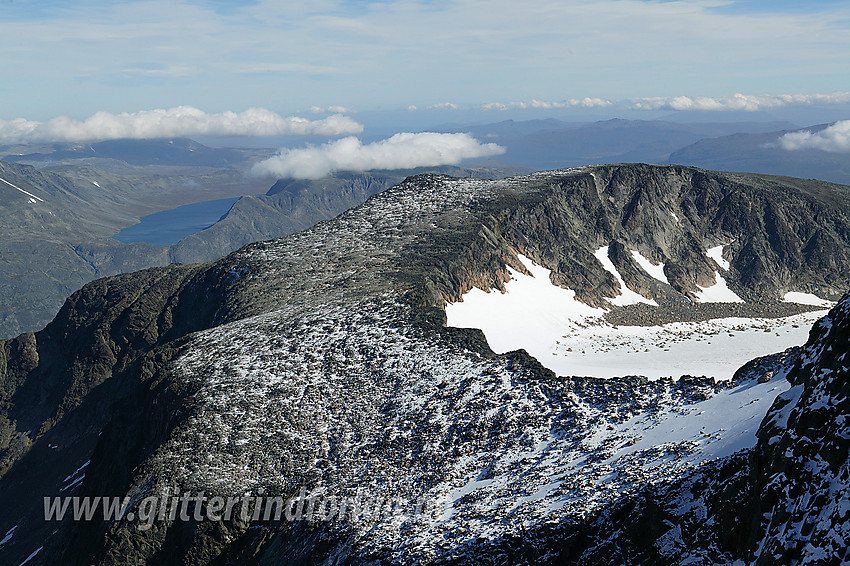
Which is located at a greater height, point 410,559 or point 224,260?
point 224,260

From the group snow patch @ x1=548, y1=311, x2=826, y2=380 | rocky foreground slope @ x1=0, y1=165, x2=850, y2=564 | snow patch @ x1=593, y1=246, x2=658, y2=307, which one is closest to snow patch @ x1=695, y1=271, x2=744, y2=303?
rocky foreground slope @ x1=0, y1=165, x2=850, y2=564

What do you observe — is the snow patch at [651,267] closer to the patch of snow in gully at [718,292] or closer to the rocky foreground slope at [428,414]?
the rocky foreground slope at [428,414]

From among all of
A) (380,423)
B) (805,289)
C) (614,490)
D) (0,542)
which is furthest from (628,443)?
(805,289)

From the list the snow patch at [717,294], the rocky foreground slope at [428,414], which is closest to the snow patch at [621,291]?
the rocky foreground slope at [428,414]

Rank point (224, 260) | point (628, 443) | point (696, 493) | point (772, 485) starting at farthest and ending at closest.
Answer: point (224, 260)
point (628, 443)
point (696, 493)
point (772, 485)

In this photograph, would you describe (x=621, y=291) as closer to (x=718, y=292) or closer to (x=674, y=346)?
(x=718, y=292)

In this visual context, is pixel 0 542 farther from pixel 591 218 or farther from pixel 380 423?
pixel 591 218

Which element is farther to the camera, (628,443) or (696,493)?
(628,443)

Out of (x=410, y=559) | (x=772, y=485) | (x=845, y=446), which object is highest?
(x=845, y=446)
